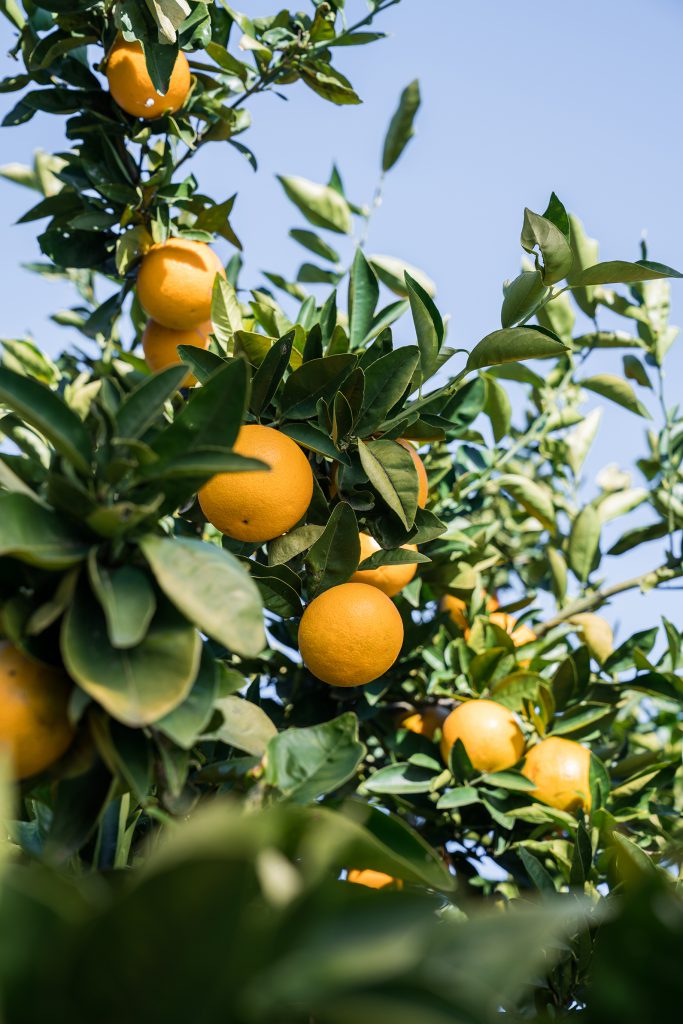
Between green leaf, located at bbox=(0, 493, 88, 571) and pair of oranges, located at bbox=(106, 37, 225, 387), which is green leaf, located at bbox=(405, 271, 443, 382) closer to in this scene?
pair of oranges, located at bbox=(106, 37, 225, 387)

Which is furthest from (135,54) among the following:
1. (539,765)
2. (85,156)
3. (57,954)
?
(57,954)

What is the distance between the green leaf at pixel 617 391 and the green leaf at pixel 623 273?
1.10 m

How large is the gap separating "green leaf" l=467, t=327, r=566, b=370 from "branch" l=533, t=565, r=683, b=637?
1.17 m

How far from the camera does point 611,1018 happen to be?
0.60 meters

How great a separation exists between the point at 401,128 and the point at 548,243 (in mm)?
1386

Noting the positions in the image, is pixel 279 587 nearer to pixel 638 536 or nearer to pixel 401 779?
pixel 401 779

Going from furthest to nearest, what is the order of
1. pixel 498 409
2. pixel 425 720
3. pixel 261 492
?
pixel 498 409 → pixel 425 720 → pixel 261 492

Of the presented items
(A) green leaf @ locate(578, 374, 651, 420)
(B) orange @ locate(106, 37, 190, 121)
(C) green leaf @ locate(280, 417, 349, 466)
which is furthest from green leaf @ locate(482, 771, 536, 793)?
(B) orange @ locate(106, 37, 190, 121)

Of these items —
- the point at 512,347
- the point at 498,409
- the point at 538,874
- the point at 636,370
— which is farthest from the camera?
the point at 636,370

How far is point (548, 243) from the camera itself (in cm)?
139

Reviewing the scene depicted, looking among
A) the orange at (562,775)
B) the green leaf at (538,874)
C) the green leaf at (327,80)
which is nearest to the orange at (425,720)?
the orange at (562,775)

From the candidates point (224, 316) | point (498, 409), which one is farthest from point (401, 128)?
point (224, 316)

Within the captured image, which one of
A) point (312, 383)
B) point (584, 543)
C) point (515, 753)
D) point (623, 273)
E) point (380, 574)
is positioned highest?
point (623, 273)

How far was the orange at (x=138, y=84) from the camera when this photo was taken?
6.42 feet
